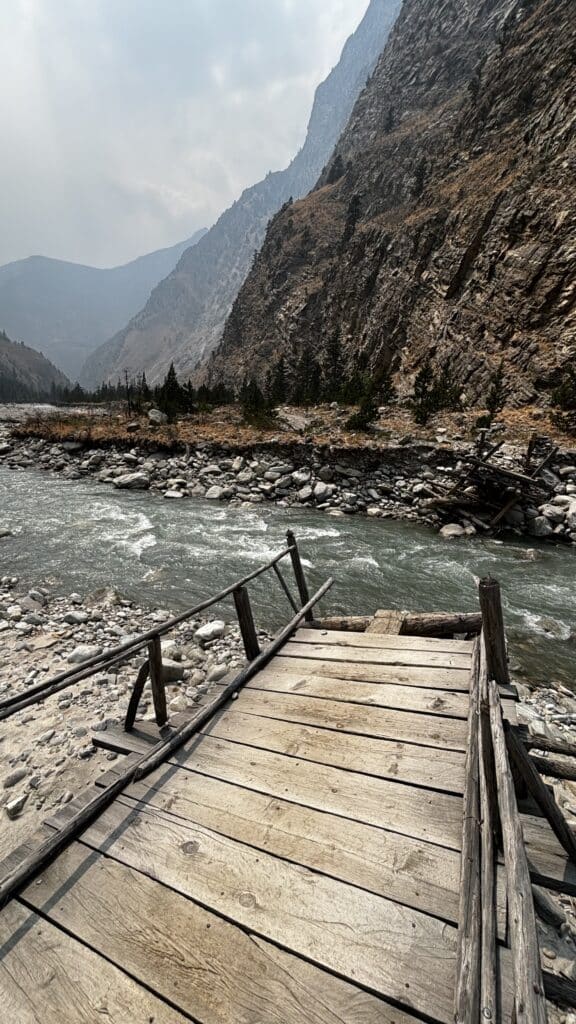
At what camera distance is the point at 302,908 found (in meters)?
2.44

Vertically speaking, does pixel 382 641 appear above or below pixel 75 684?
above

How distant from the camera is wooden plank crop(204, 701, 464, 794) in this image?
3393 millimetres

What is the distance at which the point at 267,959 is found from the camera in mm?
2189

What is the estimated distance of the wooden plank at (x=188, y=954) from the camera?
199 cm

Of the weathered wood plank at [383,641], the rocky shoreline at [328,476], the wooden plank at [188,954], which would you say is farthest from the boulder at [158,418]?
the wooden plank at [188,954]

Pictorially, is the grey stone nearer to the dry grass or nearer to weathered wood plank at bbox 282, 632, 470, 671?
weathered wood plank at bbox 282, 632, 470, 671

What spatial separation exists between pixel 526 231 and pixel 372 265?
1106 inches

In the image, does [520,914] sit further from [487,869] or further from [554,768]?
[554,768]

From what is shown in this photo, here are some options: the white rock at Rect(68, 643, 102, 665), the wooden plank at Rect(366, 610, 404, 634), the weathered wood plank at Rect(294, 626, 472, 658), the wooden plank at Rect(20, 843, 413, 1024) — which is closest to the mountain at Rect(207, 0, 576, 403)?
the wooden plank at Rect(366, 610, 404, 634)

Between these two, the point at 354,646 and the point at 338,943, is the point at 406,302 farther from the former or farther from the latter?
the point at 338,943

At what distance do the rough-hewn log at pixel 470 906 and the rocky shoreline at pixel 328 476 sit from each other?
13.3m

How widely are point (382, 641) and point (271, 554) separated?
24.6ft

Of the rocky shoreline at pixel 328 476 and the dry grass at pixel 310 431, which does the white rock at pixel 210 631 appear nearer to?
the rocky shoreline at pixel 328 476

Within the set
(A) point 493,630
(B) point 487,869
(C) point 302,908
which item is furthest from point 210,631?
(B) point 487,869
